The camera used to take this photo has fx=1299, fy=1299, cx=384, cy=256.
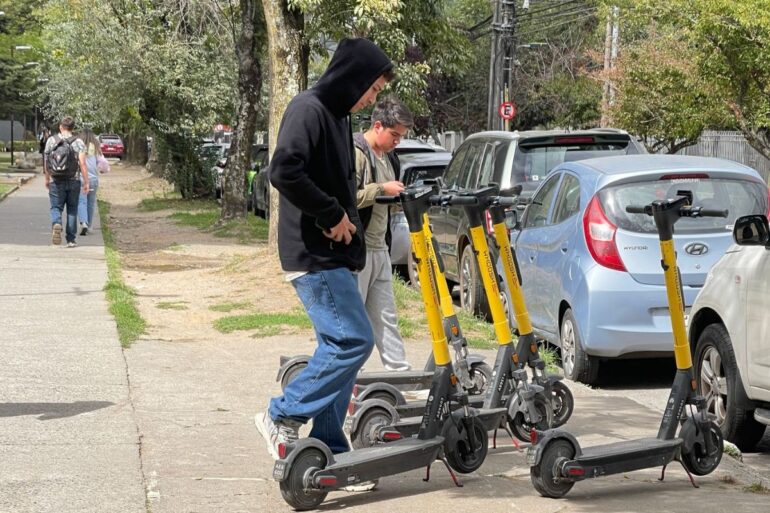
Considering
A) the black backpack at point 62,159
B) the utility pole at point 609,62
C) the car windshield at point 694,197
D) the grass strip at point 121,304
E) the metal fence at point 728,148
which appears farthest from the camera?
the metal fence at point 728,148

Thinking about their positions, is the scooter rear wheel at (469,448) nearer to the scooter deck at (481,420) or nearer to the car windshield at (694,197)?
the scooter deck at (481,420)

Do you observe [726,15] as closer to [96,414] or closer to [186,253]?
[186,253]

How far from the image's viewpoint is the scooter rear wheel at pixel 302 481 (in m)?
5.56

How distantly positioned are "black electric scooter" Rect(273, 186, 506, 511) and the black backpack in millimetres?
13006

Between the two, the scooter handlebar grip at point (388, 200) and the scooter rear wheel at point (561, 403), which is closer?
the scooter handlebar grip at point (388, 200)

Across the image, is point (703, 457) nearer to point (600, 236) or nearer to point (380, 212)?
point (380, 212)

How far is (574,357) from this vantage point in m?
9.37

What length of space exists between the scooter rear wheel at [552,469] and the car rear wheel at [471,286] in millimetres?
6267

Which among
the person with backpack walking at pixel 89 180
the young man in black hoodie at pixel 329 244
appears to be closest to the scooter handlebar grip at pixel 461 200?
the young man in black hoodie at pixel 329 244

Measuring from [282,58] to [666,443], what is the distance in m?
9.86

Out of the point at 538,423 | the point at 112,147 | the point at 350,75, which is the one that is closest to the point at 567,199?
the point at 538,423

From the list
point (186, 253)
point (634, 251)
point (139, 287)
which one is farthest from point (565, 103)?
point (634, 251)

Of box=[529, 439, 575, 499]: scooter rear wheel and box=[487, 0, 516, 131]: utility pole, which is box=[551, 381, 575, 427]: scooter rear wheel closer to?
box=[529, 439, 575, 499]: scooter rear wheel

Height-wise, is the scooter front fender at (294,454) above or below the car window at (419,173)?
below
